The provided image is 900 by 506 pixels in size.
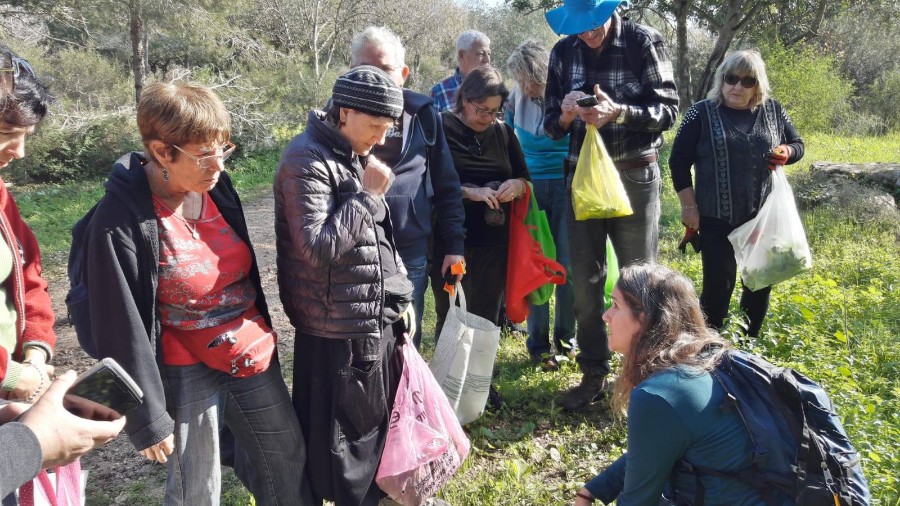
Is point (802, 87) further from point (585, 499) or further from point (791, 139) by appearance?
point (585, 499)

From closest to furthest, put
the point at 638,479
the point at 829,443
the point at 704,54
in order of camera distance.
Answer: the point at 829,443
the point at 638,479
the point at 704,54

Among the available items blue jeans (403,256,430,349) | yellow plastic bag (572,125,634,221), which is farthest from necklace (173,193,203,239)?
yellow plastic bag (572,125,634,221)

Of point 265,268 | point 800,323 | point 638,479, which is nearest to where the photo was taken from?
point 638,479

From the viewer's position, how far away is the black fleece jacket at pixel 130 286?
6.61 ft

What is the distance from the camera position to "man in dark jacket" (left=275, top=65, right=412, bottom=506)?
7.92 ft

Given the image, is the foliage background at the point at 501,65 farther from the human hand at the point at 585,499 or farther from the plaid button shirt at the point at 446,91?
the plaid button shirt at the point at 446,91

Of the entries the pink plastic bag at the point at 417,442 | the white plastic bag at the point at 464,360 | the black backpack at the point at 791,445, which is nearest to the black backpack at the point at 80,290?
the pink plastic bag at the point at 417,442

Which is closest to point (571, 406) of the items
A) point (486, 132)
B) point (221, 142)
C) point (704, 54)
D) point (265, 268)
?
point (486, 132)

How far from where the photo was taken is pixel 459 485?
3.27m

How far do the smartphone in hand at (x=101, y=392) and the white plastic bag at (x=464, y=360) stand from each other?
68.7 inches

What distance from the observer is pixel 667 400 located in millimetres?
1927

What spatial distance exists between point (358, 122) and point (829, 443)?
6.04 feet

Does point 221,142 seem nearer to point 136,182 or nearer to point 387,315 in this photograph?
point 136,182

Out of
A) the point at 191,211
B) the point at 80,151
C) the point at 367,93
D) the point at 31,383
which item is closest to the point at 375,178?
the point at 367,93
